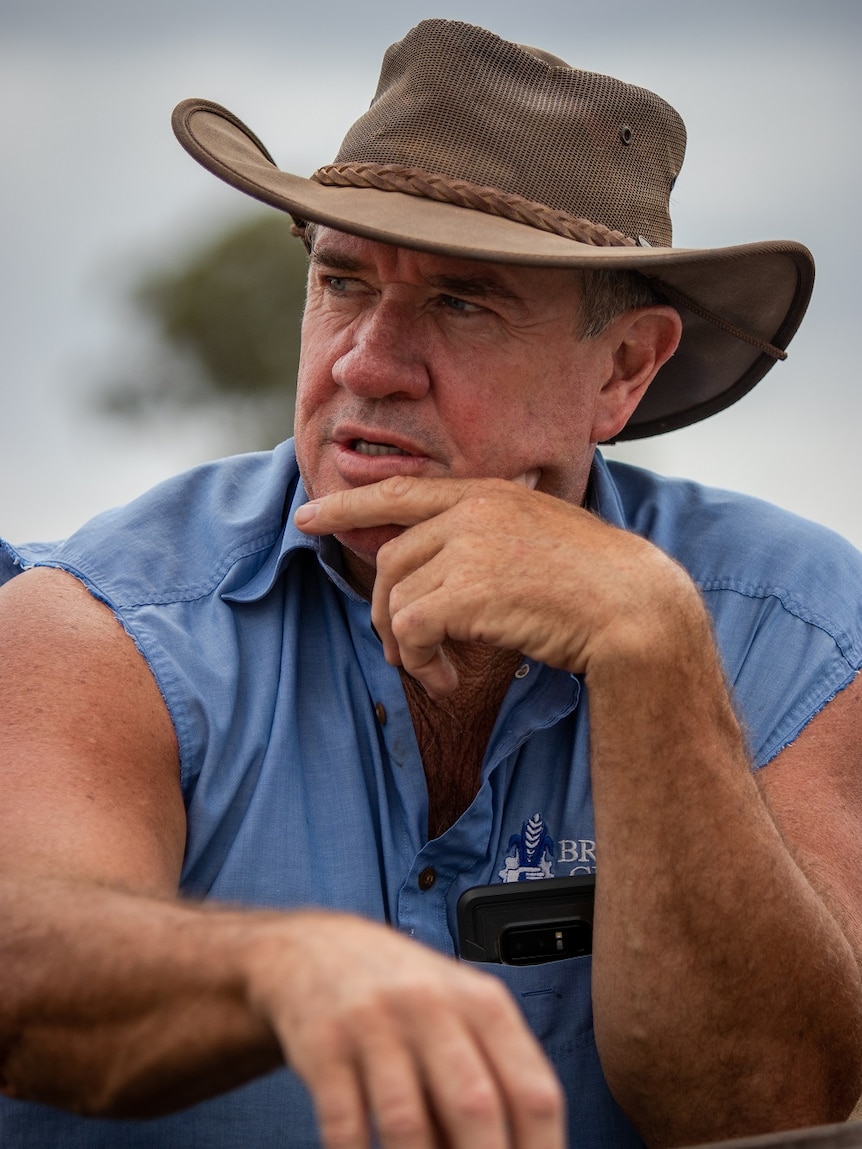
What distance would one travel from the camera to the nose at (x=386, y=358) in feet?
7.87

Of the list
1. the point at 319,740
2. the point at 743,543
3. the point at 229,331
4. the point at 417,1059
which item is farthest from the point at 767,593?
the point at 229,331

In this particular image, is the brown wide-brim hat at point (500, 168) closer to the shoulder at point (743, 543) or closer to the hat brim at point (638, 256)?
the hat brim at point (638, 256)

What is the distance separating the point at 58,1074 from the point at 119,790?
0.51m

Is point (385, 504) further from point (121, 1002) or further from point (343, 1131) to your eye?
point (343, 1131)

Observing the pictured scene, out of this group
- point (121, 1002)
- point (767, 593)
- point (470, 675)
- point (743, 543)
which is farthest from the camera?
point (743, 543)

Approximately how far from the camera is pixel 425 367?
2.45 m

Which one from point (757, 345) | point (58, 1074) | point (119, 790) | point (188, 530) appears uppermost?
point (757, 345)

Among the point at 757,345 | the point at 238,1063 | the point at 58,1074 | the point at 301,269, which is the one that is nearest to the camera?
the point at 238,1063

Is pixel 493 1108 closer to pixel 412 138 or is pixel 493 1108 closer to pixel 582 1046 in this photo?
pixel 582 1046

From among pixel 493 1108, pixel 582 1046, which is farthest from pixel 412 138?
pixel 493 1108

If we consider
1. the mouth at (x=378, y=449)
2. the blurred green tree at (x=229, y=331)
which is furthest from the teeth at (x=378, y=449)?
the blurred green tree at (x=229, y=331)

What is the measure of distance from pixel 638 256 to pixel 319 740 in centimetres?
106

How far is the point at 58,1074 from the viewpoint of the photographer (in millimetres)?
1681

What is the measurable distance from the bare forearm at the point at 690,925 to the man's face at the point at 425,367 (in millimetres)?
554
